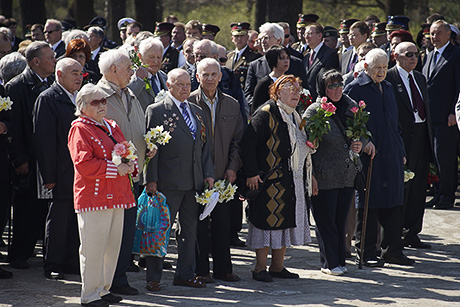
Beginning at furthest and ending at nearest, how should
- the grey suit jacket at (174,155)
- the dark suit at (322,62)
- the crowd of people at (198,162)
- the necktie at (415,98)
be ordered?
the dark suit at (322,62)
the necktie at (415,98)
the grey suit jacket at (174,155)
the crowd of people at (198,162)

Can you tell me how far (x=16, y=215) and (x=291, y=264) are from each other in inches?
119

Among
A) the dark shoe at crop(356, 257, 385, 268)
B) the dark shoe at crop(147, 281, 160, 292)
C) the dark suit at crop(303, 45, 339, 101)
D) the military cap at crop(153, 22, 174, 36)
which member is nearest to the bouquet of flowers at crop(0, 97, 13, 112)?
the dark shoe at crop(147, 281, 160, 292)

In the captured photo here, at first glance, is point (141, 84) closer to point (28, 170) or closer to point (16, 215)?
point (28, 170)

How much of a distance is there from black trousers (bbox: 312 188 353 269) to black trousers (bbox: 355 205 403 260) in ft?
1.64

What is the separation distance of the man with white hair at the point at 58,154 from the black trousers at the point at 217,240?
4.27 feet

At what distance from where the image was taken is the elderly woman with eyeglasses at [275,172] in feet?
24.3

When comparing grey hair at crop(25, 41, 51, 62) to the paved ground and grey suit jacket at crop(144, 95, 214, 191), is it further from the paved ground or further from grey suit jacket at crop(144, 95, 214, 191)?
the paved ground

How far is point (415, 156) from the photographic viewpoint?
9125 mm

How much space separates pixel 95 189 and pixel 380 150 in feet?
11.3

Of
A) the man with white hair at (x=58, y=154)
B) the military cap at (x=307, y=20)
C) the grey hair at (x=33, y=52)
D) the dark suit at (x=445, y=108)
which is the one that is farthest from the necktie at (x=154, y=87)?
the military cap at (x=307, y=20)

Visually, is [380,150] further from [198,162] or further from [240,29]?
[240,29]

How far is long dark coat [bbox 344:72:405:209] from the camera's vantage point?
26.9 feet

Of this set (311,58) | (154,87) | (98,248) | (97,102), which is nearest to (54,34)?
(311,58)

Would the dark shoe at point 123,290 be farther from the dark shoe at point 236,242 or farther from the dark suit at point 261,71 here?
the dark suit at point 261,71
